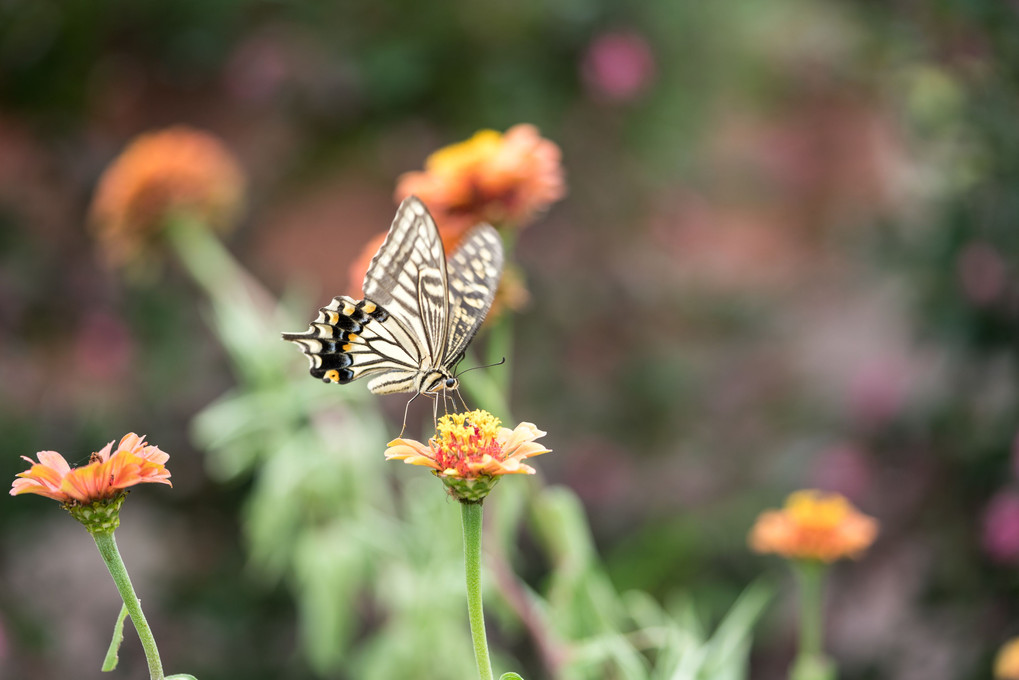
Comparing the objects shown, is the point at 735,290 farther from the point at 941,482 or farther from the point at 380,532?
the point at 380,532

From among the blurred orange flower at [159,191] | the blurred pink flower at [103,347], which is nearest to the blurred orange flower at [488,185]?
the blurred orange flower at [159,191]

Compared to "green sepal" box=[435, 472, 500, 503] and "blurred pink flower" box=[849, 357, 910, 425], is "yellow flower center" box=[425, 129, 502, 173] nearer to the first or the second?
"green sepal" box=[435, 472, 500, 503]

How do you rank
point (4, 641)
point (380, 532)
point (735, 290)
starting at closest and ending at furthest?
point (380, 532), point (4, 641), point (735, 290)

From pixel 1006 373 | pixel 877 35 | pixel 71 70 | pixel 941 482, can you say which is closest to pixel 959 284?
pixel 1006 373

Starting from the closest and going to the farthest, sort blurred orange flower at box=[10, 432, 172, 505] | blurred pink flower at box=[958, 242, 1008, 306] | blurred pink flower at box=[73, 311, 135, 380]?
1. blurred orange flower at box=[10, 432, 172, 505]
2. blurred pink flower at box=[958, 242, 1008, 306]
3. blurred pink flower at box=[73, 311, 135, 380]

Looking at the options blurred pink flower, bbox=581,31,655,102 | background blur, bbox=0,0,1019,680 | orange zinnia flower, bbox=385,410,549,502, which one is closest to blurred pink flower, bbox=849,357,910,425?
background blur, bbox=0,0,1019,680

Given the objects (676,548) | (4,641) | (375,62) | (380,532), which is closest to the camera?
(380,532)

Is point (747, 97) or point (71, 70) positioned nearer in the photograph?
point (71, 70)

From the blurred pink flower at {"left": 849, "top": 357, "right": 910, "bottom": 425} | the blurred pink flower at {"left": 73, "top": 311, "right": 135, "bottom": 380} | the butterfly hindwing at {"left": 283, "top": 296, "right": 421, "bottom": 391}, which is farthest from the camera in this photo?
the blurred pink flower at {"left": 73, "top": 311, "right": 135, "bottom": 380}

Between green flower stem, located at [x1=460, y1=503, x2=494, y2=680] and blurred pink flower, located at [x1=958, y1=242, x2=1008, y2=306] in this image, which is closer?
green flower stem, located at [x1=460, y1=503, x2=494, y2=680]
